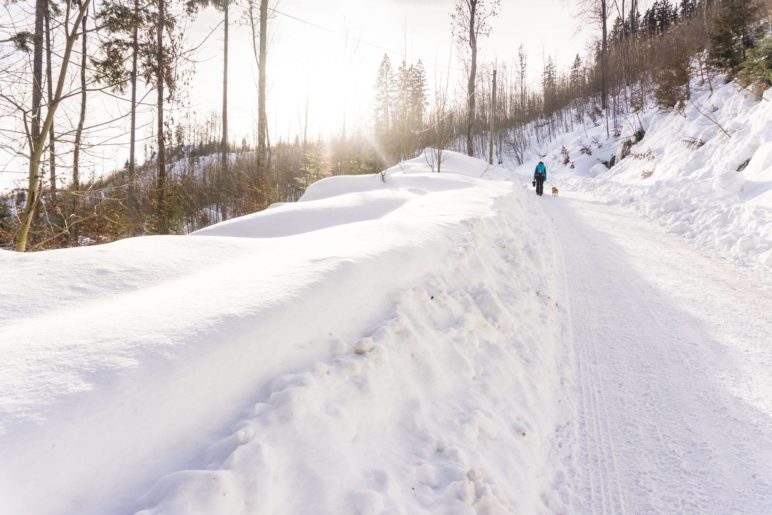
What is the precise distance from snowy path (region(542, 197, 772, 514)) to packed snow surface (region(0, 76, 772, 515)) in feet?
0.06

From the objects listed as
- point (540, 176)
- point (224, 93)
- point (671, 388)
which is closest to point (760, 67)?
point (540, 176)

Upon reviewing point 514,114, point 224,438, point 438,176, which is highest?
point 514,114

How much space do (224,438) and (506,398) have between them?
201 centimetres

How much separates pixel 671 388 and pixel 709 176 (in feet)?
36.5

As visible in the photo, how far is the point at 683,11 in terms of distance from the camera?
142 ft

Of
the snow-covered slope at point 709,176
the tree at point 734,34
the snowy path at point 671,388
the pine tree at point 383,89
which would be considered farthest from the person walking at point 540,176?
the pine tree at point 383,89

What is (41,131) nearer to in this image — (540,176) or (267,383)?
(267,383)

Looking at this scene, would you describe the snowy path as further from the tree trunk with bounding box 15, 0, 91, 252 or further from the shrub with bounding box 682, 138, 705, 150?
the shrub with bounding box 682, 138, 705, 150

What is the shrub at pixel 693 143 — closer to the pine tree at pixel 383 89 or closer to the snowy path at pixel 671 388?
the snowy path at pixel 671 388

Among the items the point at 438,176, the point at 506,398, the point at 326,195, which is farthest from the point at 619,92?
the point at 506,398

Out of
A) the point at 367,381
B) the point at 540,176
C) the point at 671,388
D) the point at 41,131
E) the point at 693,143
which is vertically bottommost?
the point at 671,388

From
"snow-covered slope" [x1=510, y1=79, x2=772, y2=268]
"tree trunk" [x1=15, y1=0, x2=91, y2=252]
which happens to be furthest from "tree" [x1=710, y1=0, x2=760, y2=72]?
"tree trunk" [x1=15, y1=0, x2=91, y2=252]

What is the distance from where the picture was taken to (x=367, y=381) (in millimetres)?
2291

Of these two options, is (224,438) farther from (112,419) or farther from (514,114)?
(514,114)
